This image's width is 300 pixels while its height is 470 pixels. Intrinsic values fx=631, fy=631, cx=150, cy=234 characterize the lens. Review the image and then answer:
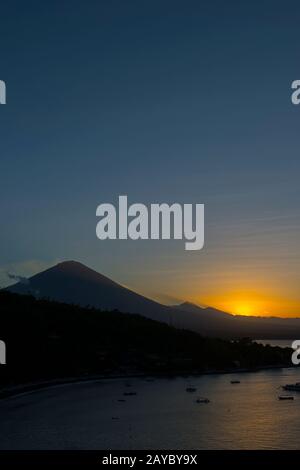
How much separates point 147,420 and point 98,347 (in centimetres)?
5605

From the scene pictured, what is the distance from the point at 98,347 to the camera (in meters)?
94.1

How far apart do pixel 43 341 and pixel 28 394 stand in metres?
23.2

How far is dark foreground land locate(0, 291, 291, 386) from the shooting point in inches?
2721

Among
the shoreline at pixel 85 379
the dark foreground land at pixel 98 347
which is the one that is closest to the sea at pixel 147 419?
the shoreline at pixel 85 379

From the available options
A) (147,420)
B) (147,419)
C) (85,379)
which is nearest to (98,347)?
(85,379)

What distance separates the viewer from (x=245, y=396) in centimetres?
5803

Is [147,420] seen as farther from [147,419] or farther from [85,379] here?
[85,379]

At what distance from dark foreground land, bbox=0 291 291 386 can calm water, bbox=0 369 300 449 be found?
28.4 ft

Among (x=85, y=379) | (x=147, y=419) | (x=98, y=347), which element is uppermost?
(x=147, y=419)

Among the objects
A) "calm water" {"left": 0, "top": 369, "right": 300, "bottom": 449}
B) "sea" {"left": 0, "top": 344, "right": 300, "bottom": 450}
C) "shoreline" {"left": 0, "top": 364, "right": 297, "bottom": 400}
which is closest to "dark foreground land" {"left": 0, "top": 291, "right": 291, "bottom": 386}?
"shoreline" {"left": 0, "top": 364, "right": 297, "bottom": 400}

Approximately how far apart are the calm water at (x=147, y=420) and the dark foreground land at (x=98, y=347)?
866 cm

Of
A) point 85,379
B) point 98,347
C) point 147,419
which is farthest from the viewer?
point 98,347
